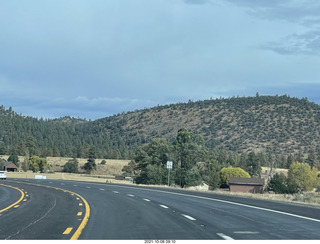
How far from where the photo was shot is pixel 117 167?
140 meters

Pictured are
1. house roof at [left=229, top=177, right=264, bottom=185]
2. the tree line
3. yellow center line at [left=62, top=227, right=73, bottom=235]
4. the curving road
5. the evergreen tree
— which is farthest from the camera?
the evergreen tree

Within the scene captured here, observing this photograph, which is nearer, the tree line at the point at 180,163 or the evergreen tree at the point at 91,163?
the tree line at the point at 180,163

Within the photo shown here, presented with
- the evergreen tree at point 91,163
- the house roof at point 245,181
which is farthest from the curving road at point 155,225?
the evergreen tree at point 91,163

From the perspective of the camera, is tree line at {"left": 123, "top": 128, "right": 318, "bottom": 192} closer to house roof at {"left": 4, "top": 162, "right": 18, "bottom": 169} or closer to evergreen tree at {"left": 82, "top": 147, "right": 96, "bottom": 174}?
evergreen tree at {"left": 82, "top": 147, "right": 96, "bottom": 174}

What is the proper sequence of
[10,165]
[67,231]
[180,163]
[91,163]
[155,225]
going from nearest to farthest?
[67,231], [155,225], [180,163], [10,165], [91,163]

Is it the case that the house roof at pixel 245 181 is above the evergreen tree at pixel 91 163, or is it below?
below

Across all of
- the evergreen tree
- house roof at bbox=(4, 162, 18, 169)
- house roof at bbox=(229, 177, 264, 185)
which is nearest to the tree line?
house roof at bbox=(229, 177, 264, 185)

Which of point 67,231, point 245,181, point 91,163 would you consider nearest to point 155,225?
point 67,231

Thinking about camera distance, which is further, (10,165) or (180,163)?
(10,165)

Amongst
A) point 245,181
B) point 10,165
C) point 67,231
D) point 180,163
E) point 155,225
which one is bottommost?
point 67,231

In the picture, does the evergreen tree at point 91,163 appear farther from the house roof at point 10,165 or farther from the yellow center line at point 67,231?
the yellow center line at point 67,231

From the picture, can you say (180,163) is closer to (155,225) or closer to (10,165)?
(10,165)
